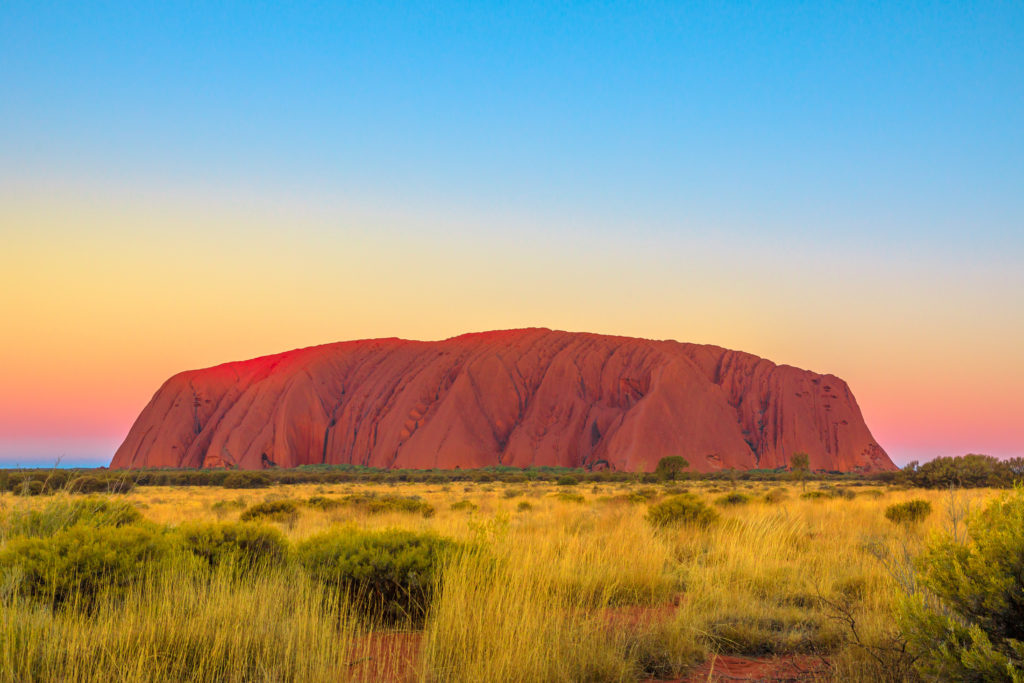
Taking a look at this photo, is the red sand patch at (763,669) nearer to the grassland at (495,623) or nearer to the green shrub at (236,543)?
the grassland at (495,623)

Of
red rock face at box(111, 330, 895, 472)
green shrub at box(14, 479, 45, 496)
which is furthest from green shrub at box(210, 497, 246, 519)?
red rock face at box(111, 330, 895, 472)

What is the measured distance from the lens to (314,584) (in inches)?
258

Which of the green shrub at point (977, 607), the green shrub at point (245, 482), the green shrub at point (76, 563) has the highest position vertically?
the green shrub at point (977, 607)

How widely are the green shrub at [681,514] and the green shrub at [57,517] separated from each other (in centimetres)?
913

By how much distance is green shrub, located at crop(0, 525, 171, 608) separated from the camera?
5.45 metres

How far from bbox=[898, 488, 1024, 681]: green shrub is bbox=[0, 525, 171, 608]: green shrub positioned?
19.0 feet

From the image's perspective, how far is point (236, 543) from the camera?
7.46m

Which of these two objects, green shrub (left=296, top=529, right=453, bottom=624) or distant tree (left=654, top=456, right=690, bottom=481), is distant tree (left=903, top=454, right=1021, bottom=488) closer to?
distant tree (left=654, top=456, right=690, bottom=481)

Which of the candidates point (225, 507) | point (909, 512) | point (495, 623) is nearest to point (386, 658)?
point (495, 623)

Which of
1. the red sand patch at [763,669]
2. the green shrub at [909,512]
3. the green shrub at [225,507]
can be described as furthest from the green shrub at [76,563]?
the green shrub at [909,512]

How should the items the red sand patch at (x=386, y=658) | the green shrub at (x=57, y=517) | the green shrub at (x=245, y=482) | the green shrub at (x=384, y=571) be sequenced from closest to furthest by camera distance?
the red sand patch at (x=386, y=658), the green shrub at (x=384, y=571), the green shrub at (x=57, y=517), the green shrub at (x=245, y=482)

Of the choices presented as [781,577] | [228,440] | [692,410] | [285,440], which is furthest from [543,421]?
[781,577]

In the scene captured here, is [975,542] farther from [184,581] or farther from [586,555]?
[184,581]

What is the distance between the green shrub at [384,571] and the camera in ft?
21.0
